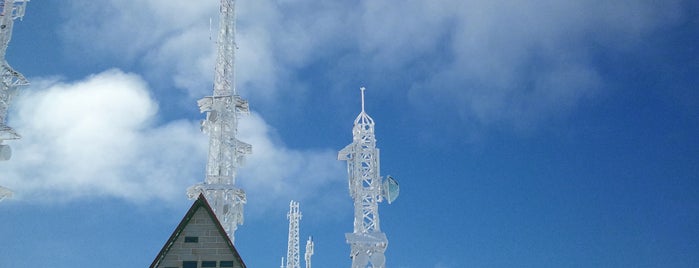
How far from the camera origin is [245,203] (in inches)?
2751

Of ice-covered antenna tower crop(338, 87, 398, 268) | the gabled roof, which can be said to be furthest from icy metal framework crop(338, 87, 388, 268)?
the gabled roof

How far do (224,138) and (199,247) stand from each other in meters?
29.0

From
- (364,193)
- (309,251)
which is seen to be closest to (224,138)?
(364,193)

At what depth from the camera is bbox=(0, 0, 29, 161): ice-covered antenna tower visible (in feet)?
220

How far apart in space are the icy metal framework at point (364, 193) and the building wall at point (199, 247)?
64.4 feet

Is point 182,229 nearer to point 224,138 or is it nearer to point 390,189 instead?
point 390,189

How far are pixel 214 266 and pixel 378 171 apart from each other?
24.5 metres

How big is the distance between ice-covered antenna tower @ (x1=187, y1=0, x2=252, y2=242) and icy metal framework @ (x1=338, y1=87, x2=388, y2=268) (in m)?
12.3

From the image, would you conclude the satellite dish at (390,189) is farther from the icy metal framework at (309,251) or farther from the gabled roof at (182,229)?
the icy metal framework at (309,251)

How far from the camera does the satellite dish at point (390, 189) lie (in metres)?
A: 61.7

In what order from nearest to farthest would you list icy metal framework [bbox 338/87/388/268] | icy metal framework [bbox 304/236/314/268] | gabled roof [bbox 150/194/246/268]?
gabled roof [bbox 150/194/246/268], icy metal framework [bbox 338/87/388/268], icy metal framework [bbox 304/236/314/268]

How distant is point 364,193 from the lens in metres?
61.6

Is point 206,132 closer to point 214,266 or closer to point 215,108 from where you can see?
point 215,108

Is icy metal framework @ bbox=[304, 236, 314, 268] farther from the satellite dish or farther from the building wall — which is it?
the building wall
